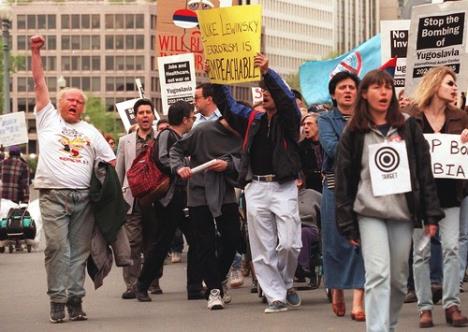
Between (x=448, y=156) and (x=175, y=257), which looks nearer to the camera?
(x=448, y=156)


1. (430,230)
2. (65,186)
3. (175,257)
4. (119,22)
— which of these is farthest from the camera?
(119,22)

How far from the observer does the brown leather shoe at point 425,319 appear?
11969 millimetres

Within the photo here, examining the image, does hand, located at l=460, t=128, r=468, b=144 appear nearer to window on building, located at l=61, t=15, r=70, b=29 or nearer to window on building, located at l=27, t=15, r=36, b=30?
window on building, located at l=61, t=15, r=70, b=29

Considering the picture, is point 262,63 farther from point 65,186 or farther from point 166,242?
point 166,242

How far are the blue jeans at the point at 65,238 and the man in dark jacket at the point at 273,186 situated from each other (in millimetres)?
1357

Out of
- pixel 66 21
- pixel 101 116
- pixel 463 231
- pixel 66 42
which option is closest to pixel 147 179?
pixel 463 231

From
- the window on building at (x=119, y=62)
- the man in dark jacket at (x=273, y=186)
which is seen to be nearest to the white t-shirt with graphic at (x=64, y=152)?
the man in dark jacket at (x=273, y=186)

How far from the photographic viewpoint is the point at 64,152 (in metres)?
13.6

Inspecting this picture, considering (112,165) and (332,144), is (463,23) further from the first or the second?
(112,165)

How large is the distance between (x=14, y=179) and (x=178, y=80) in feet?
17.4

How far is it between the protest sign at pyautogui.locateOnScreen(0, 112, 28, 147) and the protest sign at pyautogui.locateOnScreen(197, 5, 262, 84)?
17.8 metres

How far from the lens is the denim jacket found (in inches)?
511

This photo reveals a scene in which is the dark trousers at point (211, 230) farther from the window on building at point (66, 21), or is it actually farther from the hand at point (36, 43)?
the window on building at point (66, 21)

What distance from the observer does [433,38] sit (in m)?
14.7
